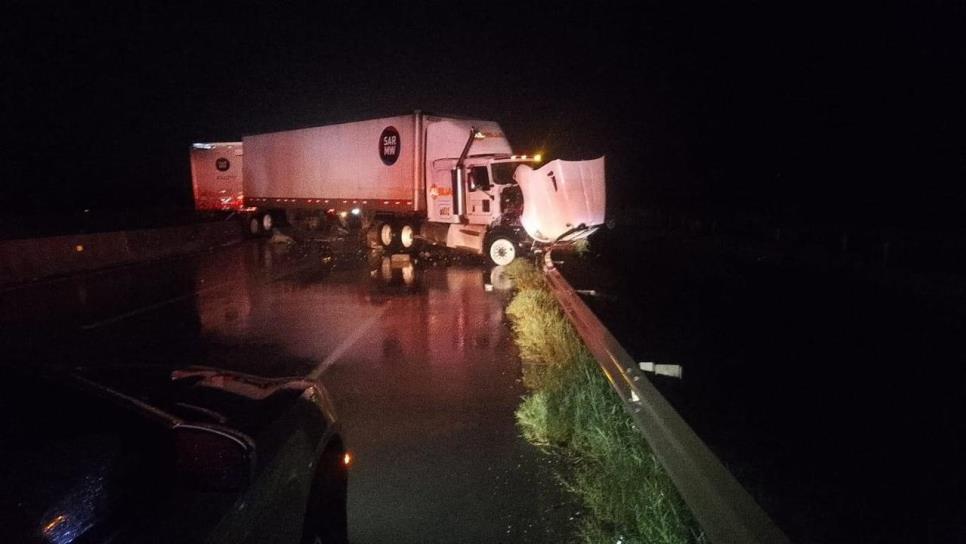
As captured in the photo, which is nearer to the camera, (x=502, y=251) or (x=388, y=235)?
(x=502, y=251)

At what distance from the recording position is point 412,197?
24656mm

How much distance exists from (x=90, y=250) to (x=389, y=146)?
29.2 feet

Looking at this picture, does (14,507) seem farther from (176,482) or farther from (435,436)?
(435,436)

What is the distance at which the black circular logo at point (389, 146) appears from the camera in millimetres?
25031

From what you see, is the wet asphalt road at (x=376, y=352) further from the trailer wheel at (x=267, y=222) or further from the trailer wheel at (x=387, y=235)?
the trailer wheel at (x=267, y=222)

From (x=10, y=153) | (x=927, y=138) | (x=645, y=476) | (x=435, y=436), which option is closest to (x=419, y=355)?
(x=435, y=436)

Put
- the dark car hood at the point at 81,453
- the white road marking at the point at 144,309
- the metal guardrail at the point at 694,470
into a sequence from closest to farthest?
the dark car hood at the point at 81,453 < the metal guardrail at the point at 694,470 < the white road marking at the point at 144,309

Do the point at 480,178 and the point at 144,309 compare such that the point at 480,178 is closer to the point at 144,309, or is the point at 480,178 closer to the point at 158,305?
the point at 158,305

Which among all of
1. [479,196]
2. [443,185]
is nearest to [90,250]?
[443,185]

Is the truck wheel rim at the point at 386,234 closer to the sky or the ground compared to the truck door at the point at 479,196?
closer to the ground

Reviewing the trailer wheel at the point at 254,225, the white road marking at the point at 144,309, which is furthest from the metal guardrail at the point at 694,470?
the trailer wheel at the point at 254,225

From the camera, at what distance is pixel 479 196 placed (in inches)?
891

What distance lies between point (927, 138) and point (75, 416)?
58.3 meters

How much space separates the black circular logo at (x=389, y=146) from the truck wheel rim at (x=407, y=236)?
206 centimetres
